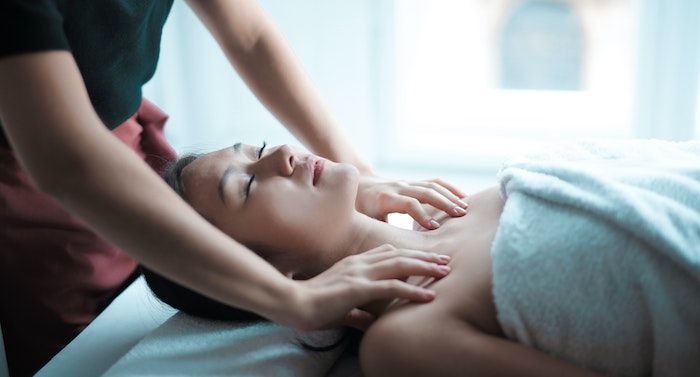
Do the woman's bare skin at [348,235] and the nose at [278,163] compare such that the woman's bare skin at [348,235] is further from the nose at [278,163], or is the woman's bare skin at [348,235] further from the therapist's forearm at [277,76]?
the therapist's forearm at [277,76]

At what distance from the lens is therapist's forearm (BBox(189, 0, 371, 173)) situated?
1.54 meters

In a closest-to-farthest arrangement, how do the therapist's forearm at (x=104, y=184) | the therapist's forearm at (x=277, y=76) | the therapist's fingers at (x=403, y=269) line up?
the therapist's forearm at (x=104, y=184) → the therapist's fingers at (x=403, y=269) → the therapist's forearm at (x=277, y=76)

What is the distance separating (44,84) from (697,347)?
0.92m

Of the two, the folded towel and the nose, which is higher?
the nose

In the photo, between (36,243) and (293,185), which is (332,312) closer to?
(293,185)

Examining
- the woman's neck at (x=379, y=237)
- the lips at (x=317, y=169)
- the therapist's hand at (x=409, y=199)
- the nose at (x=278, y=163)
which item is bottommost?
the woman's neck at (x=379, y=237)

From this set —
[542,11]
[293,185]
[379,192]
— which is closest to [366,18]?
[542,11]

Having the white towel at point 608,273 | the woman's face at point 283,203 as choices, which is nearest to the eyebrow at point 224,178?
the woman's face at point 283,203

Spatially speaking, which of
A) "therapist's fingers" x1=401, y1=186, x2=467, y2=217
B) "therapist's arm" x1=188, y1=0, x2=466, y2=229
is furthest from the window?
"therapist's fingers" x1=401, y1=186, x2=467, y2=217

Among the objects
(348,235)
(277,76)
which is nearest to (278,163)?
(348,235)

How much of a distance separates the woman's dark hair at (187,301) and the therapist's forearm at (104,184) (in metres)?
0.36

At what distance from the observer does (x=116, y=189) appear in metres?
0.93

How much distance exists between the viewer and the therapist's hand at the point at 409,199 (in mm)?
1422

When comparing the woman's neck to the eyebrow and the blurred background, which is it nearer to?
the eyebrow
